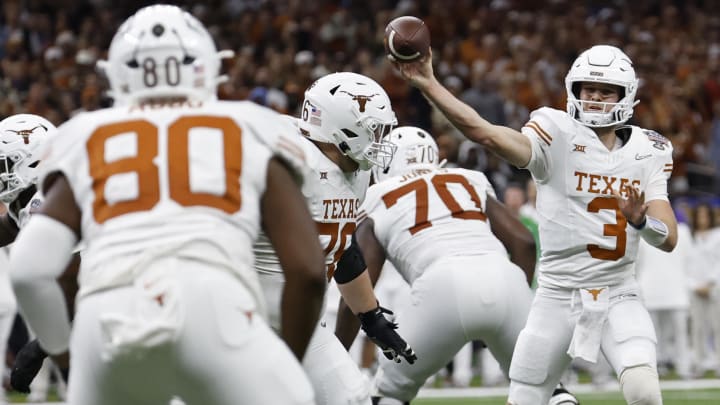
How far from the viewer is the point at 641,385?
528 cm

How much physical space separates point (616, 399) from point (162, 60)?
7.25 m

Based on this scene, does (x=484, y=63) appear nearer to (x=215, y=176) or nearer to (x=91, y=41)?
(x=91, y=41)

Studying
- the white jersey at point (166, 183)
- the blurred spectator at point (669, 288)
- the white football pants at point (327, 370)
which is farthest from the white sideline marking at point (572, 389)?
the white jersey at point (166, 183)

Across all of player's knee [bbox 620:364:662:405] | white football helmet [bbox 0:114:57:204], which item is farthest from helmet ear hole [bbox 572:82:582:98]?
white football helmet [bbox 0:114:57:204]

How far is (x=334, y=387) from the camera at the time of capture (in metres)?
5.04

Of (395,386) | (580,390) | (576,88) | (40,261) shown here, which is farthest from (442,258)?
(580,390)

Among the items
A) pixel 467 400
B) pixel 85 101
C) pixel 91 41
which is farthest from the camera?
pixel 91 41

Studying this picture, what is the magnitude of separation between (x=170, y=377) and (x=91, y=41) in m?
11.6

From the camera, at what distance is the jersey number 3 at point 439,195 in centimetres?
682

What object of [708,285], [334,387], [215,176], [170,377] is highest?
[215,176]

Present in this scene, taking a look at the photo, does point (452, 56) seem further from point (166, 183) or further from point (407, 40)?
point (166, 183)

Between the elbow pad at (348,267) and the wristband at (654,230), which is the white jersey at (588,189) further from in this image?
the elbow pad at (348,267)

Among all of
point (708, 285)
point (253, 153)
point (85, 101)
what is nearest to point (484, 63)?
point (708, 285)

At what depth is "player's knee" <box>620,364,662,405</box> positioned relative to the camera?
5.27 meters
